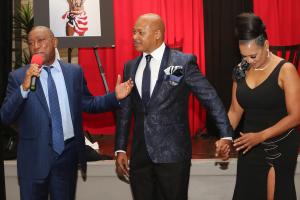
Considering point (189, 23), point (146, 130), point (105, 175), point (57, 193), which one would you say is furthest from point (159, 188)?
point (189, 23)

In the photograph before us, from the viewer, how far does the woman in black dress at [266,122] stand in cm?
273

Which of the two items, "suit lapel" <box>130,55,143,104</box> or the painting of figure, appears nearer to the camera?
"suit lapel" <box>130,55,143,104</box>

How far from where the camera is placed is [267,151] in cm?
282

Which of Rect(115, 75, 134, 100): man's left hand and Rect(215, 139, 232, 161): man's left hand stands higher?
Rect(115, 75, 134, 100): man's left hand

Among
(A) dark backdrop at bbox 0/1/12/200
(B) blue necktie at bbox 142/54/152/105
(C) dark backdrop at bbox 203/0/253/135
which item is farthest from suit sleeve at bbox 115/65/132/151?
(C) dark backdrop at bbox 203/0/253/135

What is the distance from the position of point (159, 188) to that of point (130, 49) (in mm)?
3477

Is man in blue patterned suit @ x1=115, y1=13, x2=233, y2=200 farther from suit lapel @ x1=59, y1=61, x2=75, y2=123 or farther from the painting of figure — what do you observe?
the painting of figure

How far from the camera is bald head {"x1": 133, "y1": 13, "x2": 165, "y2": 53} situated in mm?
3027

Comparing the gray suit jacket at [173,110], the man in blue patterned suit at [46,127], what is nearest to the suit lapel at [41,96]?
the man in blue patterned suit at [46,127]

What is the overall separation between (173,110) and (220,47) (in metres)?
3.02

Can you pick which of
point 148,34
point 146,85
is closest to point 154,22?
point 148,34

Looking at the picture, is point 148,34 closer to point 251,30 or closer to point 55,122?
point 251,30

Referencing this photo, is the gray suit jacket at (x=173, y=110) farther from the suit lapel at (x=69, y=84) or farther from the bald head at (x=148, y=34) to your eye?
the suit lapel at (x=69, y=84)

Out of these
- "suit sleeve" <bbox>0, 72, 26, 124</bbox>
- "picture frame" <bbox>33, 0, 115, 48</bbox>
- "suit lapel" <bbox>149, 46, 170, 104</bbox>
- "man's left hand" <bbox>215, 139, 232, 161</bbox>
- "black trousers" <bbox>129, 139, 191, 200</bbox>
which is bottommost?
"black trousers" <bbox>129, 139, 191, 200</bbox>
